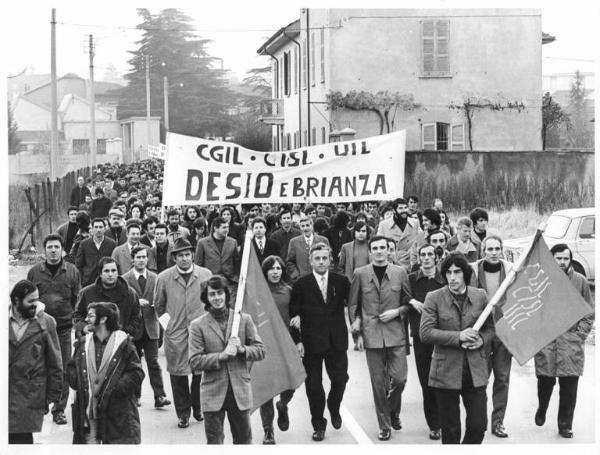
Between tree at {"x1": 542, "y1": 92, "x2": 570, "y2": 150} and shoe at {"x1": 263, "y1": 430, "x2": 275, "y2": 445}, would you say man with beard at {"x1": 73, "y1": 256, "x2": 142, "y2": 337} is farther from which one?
tree at {"x1": 542, "y1": 92, "x2": 570, "y2": 150}

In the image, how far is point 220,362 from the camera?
8031 mm

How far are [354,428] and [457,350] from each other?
1.83m

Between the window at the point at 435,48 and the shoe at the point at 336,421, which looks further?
the window at the point at 435,48

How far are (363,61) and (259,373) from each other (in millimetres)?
19570

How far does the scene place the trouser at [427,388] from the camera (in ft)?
31.7

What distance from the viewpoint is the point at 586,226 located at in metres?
18.5

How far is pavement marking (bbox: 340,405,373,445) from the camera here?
31.4ft

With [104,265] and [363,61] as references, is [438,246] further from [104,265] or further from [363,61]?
[363,61]

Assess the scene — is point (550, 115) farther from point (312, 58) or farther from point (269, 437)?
point (269, 437)

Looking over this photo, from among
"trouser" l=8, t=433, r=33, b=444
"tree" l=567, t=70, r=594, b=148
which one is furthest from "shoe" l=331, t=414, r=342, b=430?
"tree" l=567, t=70, r=594, b=148

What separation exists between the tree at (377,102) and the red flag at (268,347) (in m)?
19.3

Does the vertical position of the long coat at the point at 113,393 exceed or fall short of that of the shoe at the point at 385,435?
it exceeds it

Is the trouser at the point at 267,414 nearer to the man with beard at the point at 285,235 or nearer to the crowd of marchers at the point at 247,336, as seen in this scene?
the crowd of marchers at the point at 247,336

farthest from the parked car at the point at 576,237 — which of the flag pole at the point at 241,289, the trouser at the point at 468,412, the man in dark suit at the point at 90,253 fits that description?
the flag pole at the point at 241,289
